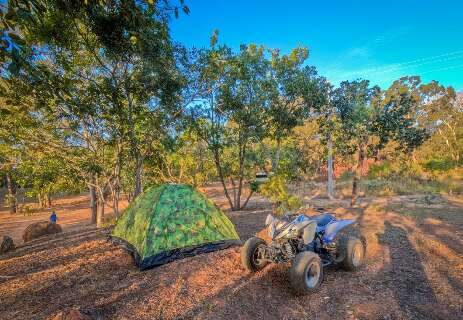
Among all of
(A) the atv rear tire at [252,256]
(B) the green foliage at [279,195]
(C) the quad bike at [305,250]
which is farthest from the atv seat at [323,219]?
(B) the green foliage at [279,195]

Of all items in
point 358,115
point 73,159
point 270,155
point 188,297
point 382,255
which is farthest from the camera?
point 270,155

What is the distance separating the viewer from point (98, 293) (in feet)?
16.5

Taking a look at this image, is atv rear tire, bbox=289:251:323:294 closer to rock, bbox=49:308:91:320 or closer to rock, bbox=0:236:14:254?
rock, bbox=49:308:91:320

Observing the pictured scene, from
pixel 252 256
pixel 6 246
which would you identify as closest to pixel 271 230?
pixel 252 256

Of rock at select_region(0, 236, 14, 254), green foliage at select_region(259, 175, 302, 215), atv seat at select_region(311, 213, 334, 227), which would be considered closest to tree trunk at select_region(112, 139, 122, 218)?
rock at select_region(0, 236, 14, 254)

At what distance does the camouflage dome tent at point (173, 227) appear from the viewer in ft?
20.2

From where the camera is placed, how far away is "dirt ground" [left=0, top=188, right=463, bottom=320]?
14.1ft

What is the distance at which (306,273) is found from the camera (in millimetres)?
4719

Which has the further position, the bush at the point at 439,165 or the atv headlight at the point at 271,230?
the bush at the point at 439,165

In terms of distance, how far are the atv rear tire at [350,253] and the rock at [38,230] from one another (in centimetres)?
1476

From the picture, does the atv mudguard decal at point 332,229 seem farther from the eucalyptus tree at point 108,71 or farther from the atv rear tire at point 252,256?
the eucalyptus tree at point 108,71

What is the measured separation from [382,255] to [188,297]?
4.55 metres

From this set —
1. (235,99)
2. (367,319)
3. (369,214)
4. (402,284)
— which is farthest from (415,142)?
(367,319)

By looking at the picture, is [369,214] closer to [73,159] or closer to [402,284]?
[402,284]
